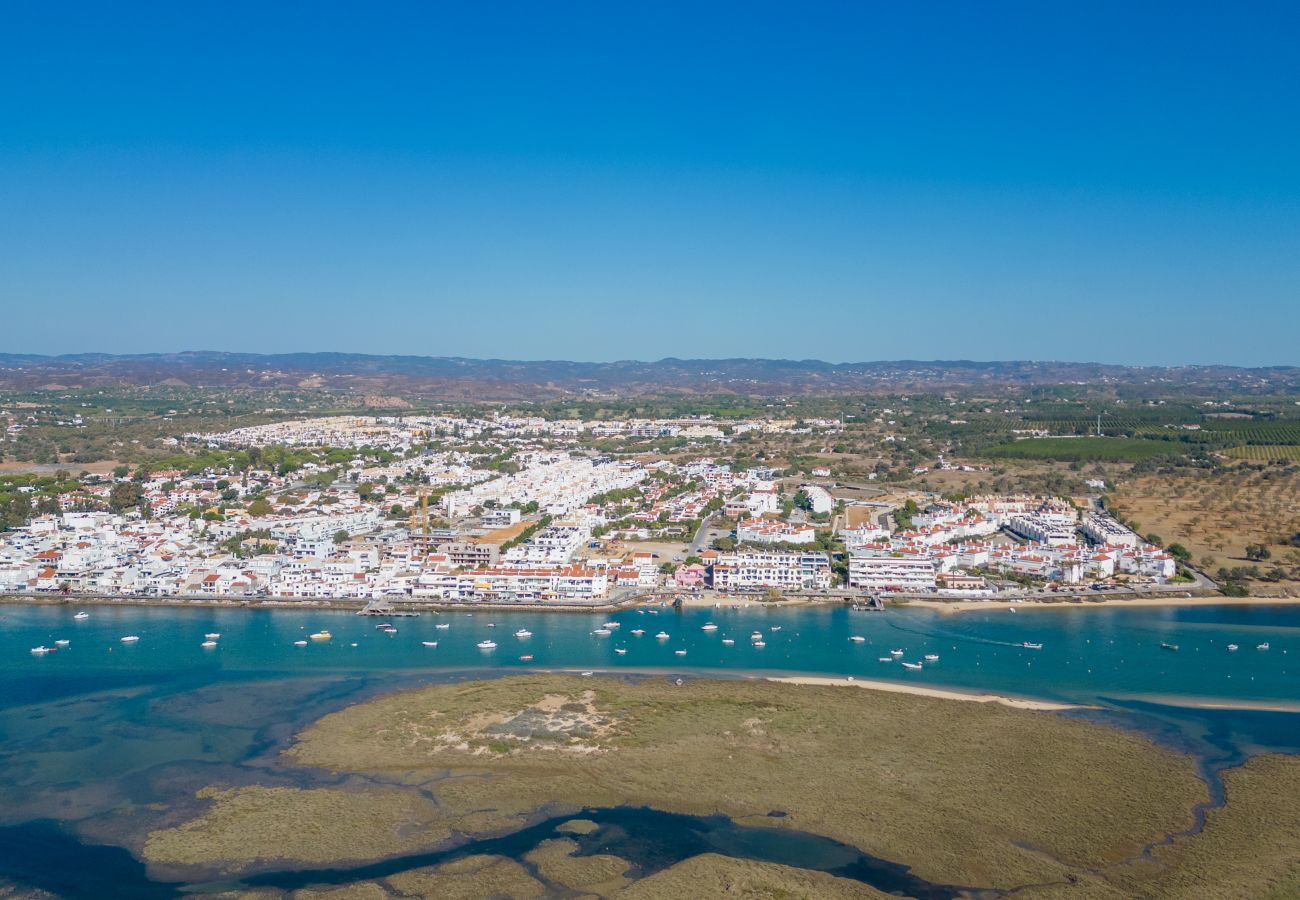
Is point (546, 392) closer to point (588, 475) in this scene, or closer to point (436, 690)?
point (588, 475)

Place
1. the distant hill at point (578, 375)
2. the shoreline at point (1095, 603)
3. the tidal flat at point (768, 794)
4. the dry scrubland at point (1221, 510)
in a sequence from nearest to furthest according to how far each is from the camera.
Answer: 1. the tidal flat at point (768, 794)
2. the shoreline at point (1095, 603)
3. the dry scrubland at point (1221, 510)
4. the distant hill at point (578, 375)

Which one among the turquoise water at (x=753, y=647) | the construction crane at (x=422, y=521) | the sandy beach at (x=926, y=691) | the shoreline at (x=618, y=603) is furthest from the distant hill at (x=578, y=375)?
the sandy beach at (x=926, y=691)

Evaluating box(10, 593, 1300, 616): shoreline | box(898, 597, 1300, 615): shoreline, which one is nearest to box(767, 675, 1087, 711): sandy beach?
box(10, 593, 1300, 616): shoreline

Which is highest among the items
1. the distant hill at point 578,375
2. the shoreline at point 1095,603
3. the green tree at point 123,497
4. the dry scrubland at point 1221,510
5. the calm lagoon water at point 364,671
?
the distant hill at point 578,375

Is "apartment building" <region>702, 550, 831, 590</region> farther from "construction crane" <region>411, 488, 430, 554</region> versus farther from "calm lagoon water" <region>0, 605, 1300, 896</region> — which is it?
"construction crane" <region>411, 488, 430, 554</region>

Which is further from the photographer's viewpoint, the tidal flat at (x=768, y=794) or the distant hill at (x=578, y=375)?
the distant hill at (x=578, y=375)

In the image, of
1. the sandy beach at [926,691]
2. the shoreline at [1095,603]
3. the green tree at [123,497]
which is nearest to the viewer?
the sandy beach at [926,691]

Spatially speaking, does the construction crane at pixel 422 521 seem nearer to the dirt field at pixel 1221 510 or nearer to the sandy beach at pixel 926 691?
the sandy beach at pixel 926 691
